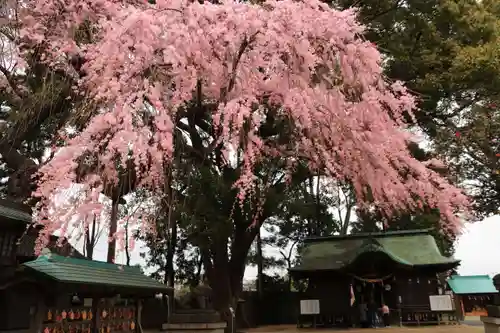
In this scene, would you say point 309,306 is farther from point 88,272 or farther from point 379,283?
point 88,272

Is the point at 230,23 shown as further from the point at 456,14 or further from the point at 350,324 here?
the point at 350,324

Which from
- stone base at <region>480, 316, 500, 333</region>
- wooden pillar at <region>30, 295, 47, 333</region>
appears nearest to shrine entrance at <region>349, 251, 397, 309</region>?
stone base at <region>480, 316, 500, 333</region>

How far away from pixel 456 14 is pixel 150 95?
861 cm

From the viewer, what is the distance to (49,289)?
774 centimetres

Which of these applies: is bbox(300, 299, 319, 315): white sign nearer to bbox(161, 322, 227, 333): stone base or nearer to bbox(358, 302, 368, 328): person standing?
bbox(358, 302, 368, 328): person standing

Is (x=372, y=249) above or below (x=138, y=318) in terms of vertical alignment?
above

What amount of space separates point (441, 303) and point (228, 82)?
16.8 metres

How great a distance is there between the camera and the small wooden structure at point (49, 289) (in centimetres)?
764

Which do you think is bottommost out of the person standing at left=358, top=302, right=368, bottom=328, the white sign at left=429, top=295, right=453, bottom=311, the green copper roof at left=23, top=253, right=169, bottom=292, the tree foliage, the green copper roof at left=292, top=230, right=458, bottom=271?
the person standing at left=358, top=302, right=368, bottom=328

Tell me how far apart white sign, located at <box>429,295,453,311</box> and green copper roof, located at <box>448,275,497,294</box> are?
1494cm

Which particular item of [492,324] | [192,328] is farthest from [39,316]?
[492,324]

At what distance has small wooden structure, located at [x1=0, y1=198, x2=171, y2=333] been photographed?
7.64 metres

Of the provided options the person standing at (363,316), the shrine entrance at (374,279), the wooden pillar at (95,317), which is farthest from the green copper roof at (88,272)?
the shrine entrance at (374,279)

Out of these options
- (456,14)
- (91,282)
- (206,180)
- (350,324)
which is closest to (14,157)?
(91,282)
